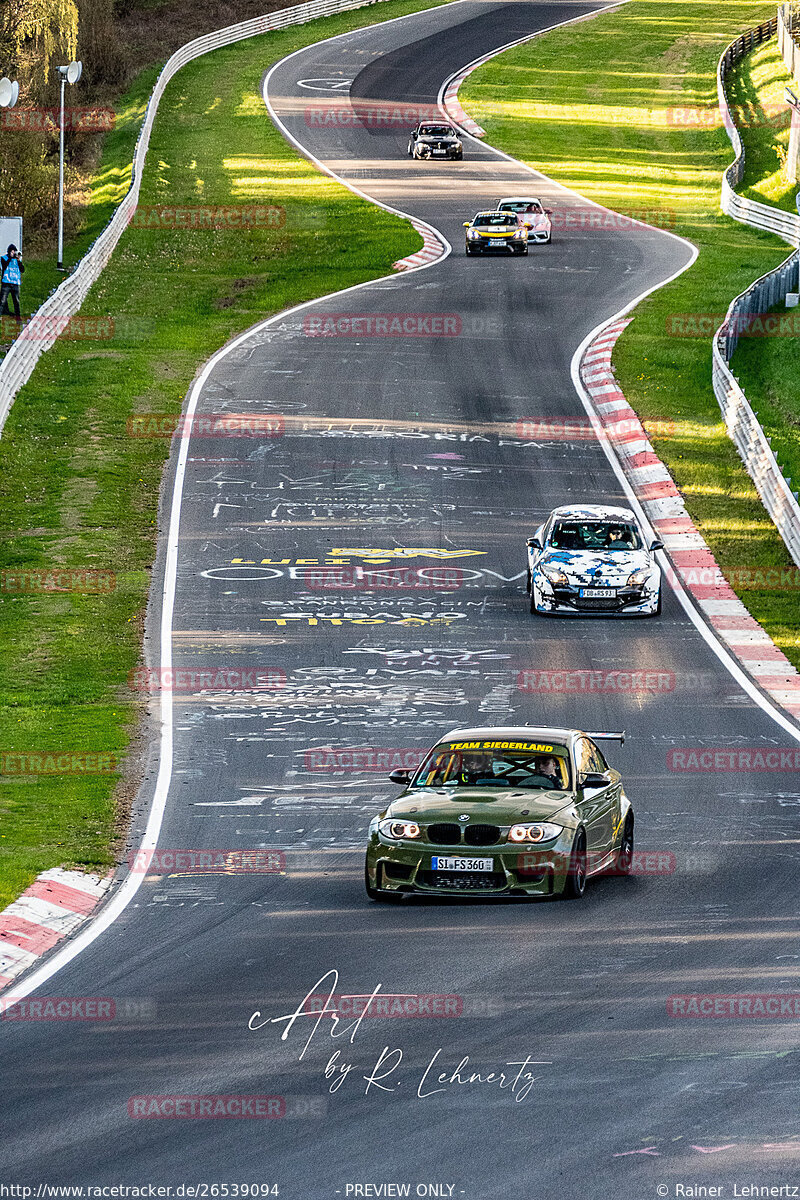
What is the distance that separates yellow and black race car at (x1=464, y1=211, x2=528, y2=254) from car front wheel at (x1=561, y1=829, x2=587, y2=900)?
126 ft

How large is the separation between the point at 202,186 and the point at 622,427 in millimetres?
27352

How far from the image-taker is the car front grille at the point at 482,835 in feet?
42.2

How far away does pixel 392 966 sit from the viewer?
36.4 feet

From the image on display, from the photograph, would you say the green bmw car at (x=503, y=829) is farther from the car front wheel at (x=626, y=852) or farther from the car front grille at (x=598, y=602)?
the car front grille at (x=598, y=602)

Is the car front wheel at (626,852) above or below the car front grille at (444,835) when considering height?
below

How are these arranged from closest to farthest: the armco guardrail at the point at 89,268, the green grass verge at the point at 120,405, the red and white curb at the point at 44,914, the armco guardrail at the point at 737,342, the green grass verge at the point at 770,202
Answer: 1. the red and white curb at the point at 44,914
2. the green grass verge at the point at 120,405
3. the armco guardrail at the point at 737,342
4. the armco guardrail at the point at 89,268
5. the green grass verge at the point at 770,202

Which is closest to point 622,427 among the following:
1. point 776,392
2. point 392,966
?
point 776,392

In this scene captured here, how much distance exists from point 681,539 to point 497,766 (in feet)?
50.6

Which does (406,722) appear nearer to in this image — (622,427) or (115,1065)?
(115,1065)

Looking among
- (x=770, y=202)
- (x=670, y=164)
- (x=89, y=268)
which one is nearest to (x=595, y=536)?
(x=89, y=268)

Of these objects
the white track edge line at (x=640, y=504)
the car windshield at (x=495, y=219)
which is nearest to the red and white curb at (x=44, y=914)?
the white track edge line at (x=640, y=504)

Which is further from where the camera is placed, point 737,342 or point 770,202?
point 770,202

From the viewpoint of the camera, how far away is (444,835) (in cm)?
1294

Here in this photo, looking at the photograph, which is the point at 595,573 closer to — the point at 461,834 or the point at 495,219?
the point at 461,834
